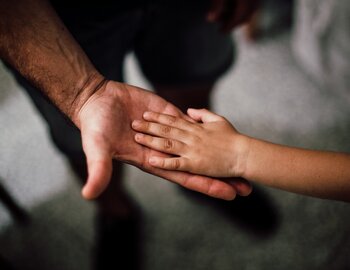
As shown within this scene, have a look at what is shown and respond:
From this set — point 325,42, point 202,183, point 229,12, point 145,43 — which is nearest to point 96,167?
point 202,183

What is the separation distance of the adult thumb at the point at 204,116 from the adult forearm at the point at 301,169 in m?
0.09

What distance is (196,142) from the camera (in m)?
0.61

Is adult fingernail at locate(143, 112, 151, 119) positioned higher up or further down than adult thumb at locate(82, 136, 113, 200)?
further down

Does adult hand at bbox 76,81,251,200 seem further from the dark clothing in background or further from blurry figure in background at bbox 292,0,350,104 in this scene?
blurry figure in background at bbox 292,0,350,104

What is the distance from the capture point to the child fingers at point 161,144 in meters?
0.57

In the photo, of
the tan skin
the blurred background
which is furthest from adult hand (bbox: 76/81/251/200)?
the blurred background

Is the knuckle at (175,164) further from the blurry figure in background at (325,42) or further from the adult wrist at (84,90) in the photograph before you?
the blurry figure in background at (325,42)

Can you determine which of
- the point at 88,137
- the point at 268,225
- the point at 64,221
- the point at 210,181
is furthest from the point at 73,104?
the point at 268,225

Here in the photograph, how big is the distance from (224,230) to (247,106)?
0.53 metres

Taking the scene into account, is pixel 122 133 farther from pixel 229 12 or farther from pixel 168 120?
pixel 229 12

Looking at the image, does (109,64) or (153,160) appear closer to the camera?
(153,160)

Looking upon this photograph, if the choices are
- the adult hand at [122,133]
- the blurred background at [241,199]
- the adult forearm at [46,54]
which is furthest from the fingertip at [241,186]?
the adult forearm at [46,54]

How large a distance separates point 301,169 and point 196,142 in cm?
21

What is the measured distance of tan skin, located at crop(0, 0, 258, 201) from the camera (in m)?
0.56
